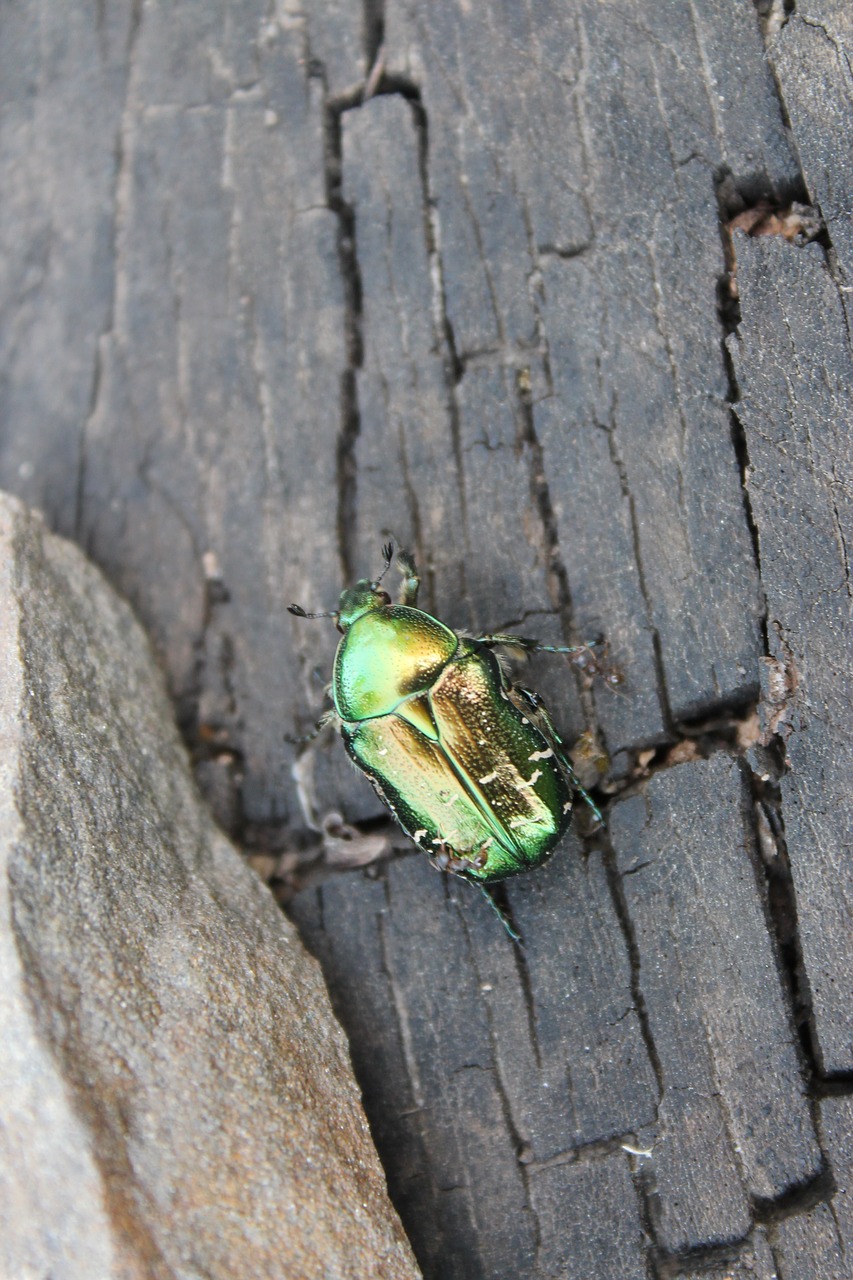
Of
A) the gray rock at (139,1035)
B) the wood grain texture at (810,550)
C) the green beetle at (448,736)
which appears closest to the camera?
the gray rock at (139,1035)

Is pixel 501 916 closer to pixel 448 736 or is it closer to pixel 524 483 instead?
pixel 448 736

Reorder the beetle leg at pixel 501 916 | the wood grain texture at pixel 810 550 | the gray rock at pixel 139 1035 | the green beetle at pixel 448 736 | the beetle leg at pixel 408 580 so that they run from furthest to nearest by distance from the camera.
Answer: the beetle leg at pixel 408 580, the beetle leg at pixel 501 916, the green beetle at pixel 448 736, the wood grain texture at pixel 810 550, the gray rock at pixel 139 1035

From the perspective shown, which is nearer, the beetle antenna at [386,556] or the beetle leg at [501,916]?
the beetle leg at [501,916]

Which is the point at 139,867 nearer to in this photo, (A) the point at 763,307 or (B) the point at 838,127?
(A) the point at 763,307

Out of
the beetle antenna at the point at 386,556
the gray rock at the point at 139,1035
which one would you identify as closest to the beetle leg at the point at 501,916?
the gray rock at the point at 139,1035

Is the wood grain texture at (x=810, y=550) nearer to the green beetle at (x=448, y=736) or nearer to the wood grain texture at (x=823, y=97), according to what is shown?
the wood grain texture at (x=823, y=97)

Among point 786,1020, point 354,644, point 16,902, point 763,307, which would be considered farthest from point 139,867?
point 763,307
